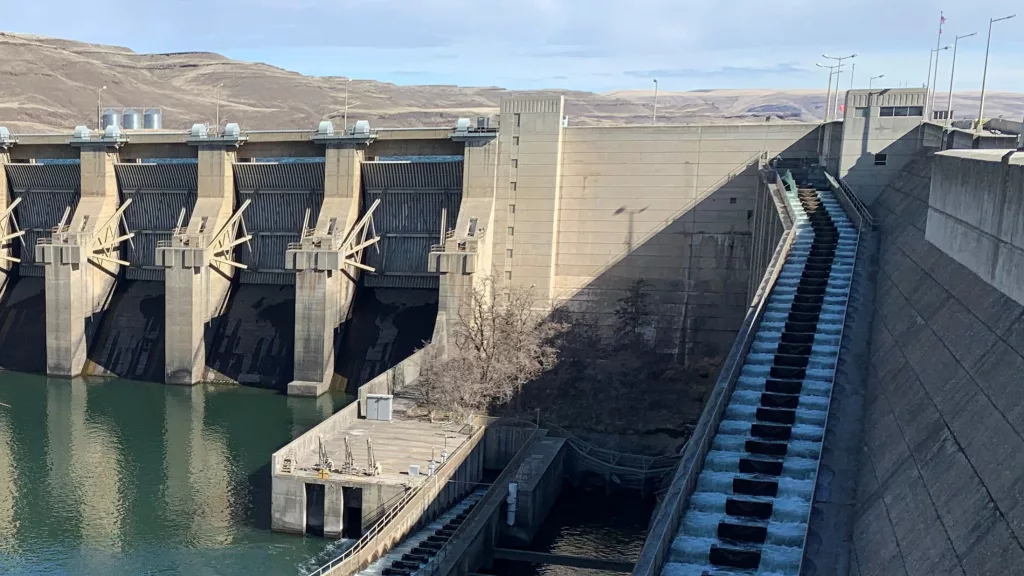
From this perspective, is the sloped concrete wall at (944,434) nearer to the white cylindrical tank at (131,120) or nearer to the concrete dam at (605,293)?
the concrete dam at (605,293)

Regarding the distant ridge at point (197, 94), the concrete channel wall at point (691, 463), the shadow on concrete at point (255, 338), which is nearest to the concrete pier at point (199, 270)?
the shadow on concrete at point (255, 338)

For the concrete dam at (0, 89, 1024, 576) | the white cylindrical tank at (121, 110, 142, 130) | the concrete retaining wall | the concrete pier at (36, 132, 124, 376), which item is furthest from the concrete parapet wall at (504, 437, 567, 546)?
the white cylindrical tank at (121, 110, 142, 130)

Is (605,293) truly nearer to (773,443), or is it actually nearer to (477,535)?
(477,535)

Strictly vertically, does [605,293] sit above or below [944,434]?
below

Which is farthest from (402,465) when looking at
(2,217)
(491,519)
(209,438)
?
(2,217)

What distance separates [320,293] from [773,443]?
87.1 feet

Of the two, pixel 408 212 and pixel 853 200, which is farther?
pixel 408 212

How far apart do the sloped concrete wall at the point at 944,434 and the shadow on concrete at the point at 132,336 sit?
1357 inches

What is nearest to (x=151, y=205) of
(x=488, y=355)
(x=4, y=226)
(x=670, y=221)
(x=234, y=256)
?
(x=234, y=256)

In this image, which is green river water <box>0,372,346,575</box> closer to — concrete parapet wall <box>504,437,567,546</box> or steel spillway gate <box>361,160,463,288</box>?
concrete parapet wall <box>504,437,567,546</box>

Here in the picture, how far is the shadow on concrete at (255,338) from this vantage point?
1655 inches

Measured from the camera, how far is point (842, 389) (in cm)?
1802

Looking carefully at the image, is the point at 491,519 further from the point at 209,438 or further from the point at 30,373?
the point at 30,373

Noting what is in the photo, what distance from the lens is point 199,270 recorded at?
1635 inches
